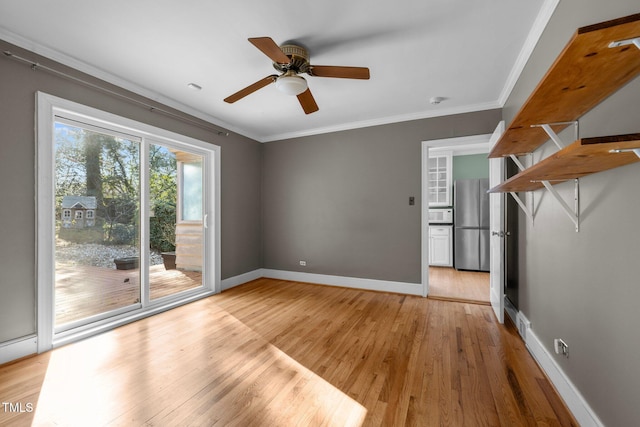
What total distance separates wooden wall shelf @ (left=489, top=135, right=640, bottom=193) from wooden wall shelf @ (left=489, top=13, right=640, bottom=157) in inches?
11.6

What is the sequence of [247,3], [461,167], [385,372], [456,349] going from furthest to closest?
[461,167] < [456,349] < [385,372] < [247,3]

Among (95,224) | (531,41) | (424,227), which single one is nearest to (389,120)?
(424,227)

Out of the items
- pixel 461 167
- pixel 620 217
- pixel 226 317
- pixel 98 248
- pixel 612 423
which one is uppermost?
pixel 461 167

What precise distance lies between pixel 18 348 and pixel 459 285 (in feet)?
17.1

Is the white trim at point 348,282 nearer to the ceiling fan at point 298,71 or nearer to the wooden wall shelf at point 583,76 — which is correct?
the wooden wall shelf at point 583,76

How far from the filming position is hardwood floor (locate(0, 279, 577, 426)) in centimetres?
156

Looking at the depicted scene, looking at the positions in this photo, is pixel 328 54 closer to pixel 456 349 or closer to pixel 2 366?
pixel 456 349

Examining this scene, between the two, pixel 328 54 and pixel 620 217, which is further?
pixel 328 54

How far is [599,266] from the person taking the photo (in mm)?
1345

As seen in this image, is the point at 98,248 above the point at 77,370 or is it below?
above

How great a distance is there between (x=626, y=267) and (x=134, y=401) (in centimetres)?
273

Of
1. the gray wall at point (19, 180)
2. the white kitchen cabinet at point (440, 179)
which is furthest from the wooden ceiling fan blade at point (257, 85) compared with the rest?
the white kitchen cabinet at point (440, 179)

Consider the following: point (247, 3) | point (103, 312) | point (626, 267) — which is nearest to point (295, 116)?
point (247, 3)

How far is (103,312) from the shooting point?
9.21ft
